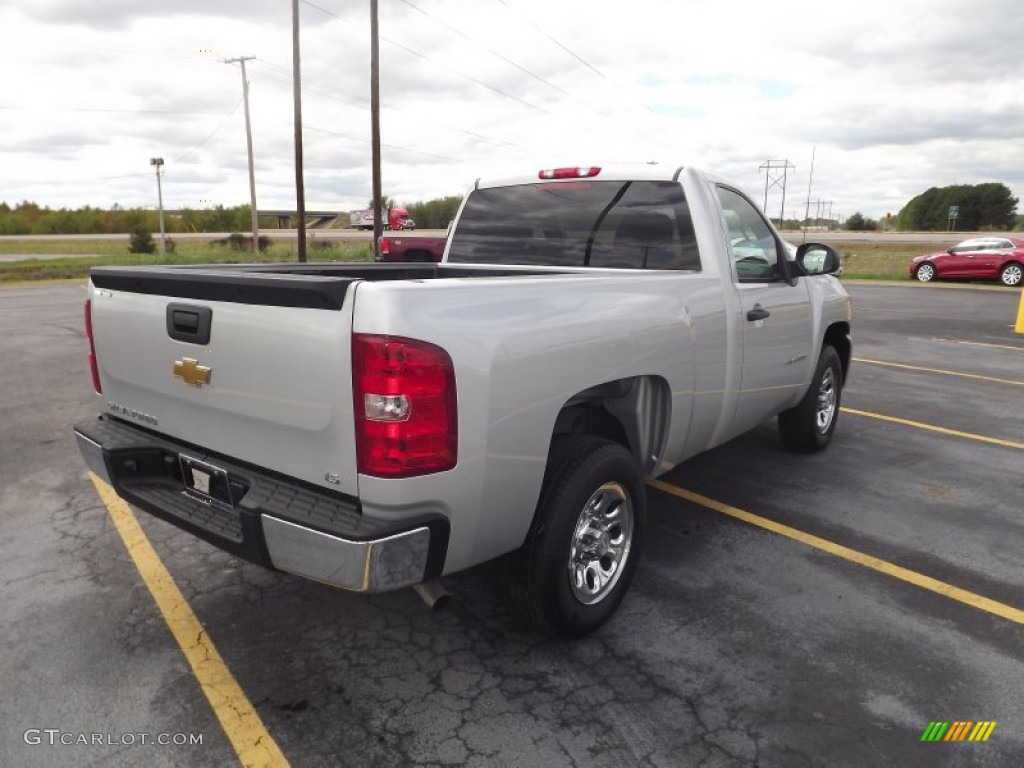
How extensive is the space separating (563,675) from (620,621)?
0.49 m

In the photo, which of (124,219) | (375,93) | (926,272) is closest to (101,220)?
(124,219)

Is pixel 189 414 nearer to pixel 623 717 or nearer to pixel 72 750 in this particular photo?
pixel 72 750

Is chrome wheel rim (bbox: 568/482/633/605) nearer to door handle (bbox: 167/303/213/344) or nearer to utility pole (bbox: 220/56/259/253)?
door handle (bbox: 167/303/213/344)

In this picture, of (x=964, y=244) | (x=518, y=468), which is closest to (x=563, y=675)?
(x=518, y=468)

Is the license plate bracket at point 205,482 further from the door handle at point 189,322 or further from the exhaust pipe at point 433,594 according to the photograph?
the exhaust pipe at point 433,594

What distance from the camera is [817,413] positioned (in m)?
5.34

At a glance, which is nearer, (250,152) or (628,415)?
(628,415)

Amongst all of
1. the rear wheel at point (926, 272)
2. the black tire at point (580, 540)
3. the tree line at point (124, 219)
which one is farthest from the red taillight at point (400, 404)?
the tree line at point (124, 219)

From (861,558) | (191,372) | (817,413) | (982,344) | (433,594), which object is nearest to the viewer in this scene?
(433,594)
